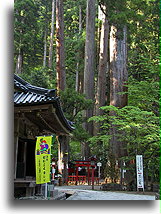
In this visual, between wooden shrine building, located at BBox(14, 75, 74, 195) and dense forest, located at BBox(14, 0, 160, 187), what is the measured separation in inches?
67.2

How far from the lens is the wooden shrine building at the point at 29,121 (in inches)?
176

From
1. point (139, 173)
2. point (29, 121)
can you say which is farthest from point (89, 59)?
point (29, 121)

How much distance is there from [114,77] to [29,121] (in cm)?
323

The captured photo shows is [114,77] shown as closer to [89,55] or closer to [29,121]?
[29,121]

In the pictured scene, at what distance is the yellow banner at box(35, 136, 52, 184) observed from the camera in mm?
4457

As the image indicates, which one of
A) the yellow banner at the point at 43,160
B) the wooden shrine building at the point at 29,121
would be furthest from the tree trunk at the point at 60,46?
the yellow banner at the point at 43,160

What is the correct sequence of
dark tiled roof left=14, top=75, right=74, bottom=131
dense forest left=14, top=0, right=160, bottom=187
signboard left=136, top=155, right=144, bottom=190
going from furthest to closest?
dense forest left=14, top=0, right=160, bottom=187
signboard left=136, top=155, right=144, bottom=190
dark tiled roof left=14, top=75, right=74, bottom=131

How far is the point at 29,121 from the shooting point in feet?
18.7

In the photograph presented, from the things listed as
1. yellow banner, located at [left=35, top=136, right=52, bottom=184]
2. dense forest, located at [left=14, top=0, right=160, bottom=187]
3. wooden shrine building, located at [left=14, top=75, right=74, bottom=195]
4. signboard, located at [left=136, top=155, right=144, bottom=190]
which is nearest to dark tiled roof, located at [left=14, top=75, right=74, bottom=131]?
wooden shrine building, located at [left=14, top=75, right=74, bottom=195]

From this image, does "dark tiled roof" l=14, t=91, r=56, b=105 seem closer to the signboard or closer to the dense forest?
the dense forest

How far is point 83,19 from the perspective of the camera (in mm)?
18219

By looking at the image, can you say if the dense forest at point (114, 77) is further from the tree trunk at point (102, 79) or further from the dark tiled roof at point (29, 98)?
the dark tiled roof at point (29, 98)

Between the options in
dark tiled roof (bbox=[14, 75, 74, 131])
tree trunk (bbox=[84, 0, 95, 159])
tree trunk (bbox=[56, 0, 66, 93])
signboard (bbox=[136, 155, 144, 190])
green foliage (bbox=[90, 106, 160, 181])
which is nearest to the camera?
dark tiled roof (bbox=[14, 75, 74, 131])

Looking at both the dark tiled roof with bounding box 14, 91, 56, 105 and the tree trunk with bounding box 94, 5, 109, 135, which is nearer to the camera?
the dark tiled roof with bounding box 14, 91, 56, 105
